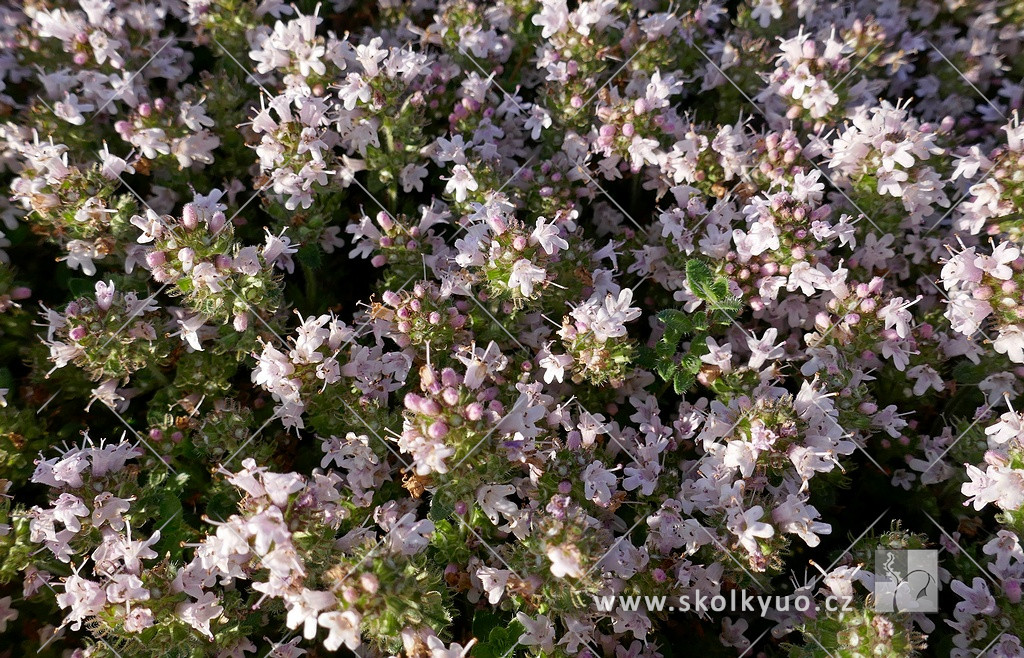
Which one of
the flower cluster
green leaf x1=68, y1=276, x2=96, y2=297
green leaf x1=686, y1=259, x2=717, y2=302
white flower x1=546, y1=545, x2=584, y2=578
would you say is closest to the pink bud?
the flower cluster

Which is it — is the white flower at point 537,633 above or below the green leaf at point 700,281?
below

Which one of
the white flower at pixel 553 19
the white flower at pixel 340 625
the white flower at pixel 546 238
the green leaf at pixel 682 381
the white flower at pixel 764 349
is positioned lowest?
the white flower at pixel 340 625

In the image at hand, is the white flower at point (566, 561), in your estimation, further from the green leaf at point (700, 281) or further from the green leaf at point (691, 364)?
the green leaf at point (700, 281)

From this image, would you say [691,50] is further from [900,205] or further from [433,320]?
[433,320]

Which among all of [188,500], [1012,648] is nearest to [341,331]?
[188,500]

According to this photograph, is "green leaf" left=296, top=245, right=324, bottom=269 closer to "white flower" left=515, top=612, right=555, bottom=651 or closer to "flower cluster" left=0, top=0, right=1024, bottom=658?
"flower cluster" left=0, top=0, right=1024, bottom=658

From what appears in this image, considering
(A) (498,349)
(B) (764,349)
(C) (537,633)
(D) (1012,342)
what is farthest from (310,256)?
(D) (1012,342)

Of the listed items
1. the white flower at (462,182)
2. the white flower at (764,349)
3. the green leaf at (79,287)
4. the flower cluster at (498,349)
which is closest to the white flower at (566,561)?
the flower cluster at (498,349)

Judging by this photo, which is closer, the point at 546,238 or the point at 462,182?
the point at 546,238

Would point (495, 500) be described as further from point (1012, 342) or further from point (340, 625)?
point (1012, 342)

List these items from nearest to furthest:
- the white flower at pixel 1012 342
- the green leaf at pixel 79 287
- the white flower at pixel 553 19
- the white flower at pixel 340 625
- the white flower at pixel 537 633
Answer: the white flower at pixel 340 625 < the white flower at pixel 537 633 < the white flower at pixel 1012 342 < the green leaf at pixel 79 287 < the white flower at pixel 553 19

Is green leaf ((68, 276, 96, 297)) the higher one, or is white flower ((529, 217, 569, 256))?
white flower ((529, 217, 569, 256))
